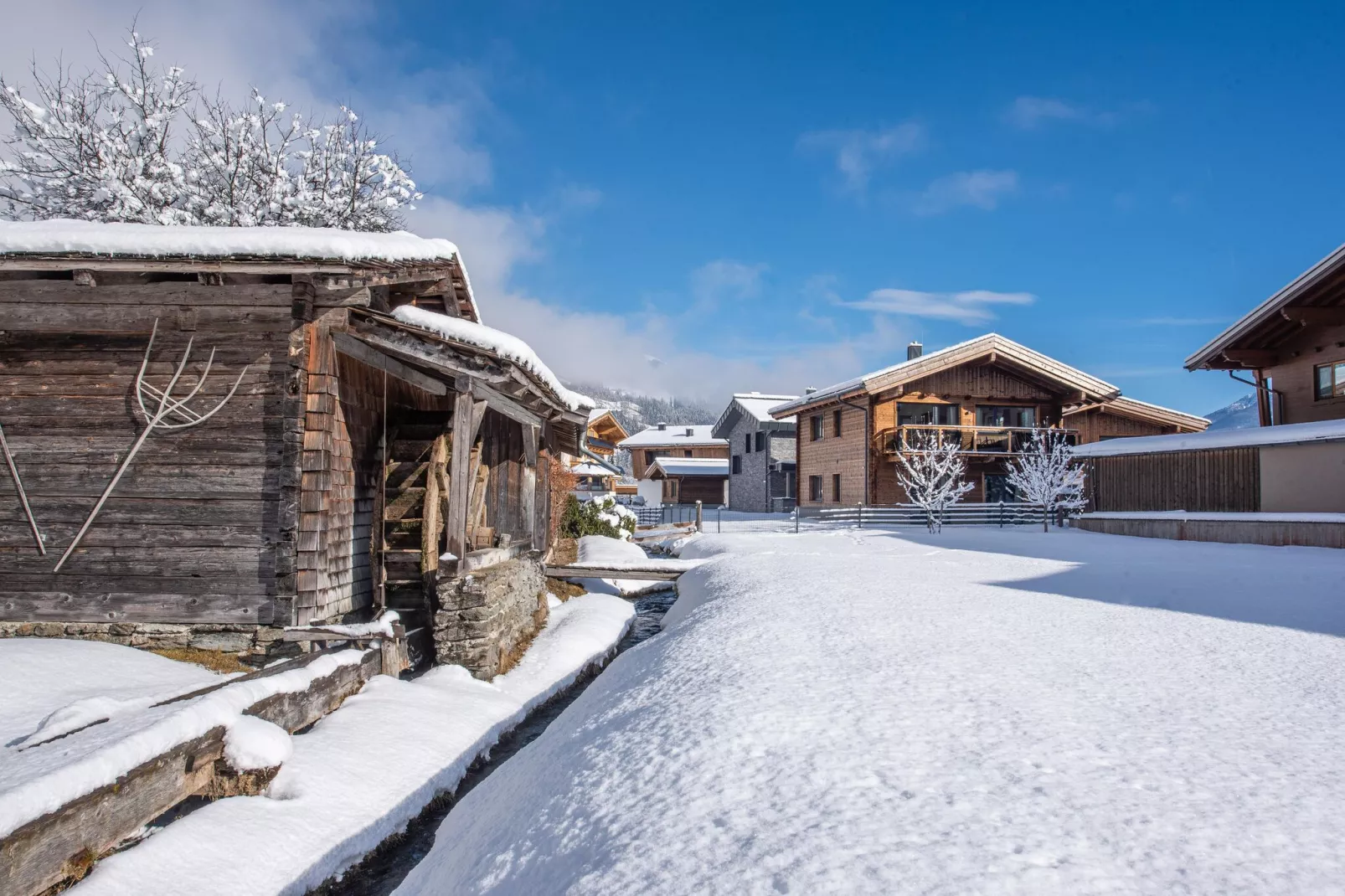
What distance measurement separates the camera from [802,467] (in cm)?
3409

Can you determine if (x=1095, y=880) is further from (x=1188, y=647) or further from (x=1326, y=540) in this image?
(x=1326, y=540)

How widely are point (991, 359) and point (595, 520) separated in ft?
55.4

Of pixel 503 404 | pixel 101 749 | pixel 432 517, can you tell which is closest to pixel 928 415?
pixel 503 404

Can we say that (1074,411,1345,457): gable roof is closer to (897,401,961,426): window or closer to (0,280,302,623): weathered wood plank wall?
(897,401,961,426): window

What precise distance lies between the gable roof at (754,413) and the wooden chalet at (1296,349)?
18775 millimetres

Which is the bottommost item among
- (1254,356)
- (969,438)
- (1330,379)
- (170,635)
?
(170,635)

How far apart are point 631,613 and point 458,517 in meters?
6.40

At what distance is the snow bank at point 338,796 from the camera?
3.87m

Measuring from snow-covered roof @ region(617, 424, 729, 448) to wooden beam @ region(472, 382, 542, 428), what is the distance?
40387 mm

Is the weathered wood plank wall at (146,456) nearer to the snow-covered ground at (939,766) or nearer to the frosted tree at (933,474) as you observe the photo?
the snow-covered ground at (939,766)

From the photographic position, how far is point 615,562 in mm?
15359

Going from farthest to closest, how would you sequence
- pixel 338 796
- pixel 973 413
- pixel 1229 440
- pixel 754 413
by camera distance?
pixel 754 413 < pixel 973 413 < pixel 1229 440 < pixel 338 796

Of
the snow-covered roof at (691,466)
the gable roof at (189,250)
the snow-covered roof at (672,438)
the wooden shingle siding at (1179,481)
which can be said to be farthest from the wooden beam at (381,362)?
the snow-covered roof at (672,438)

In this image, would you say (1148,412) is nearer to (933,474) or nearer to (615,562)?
(933,474)
